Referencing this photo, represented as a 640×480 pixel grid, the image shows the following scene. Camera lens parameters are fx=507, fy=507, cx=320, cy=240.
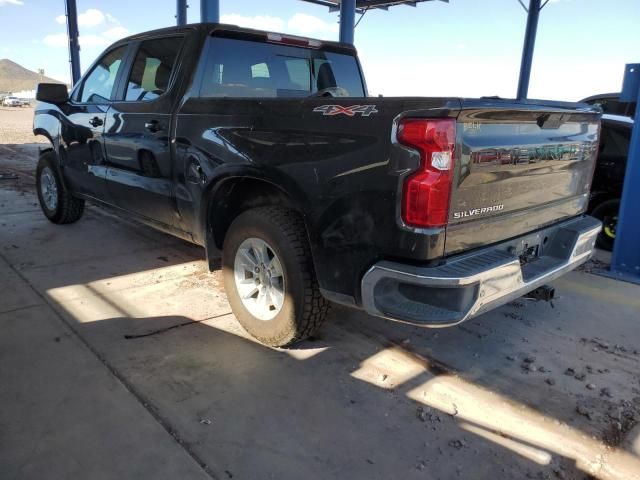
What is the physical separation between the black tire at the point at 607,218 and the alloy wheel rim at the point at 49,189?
6300mm

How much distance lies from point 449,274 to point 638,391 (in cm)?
161

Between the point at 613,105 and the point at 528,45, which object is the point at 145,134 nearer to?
the point at 613,105

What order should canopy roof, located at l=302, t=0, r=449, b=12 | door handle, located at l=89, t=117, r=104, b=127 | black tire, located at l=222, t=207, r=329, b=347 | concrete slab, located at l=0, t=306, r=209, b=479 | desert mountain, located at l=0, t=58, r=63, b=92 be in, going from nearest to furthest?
concrete slab, located at l=0, t=306, r=209, b=479 → black tire, located at l=222, t=207, r=329, b=347 → door handle, located at l=89, t=117, r=104, b=127 → canopy roof, located at l=302, t=0, r=449, b=12 → desert mountain, located at l=0, t=58, r=63, b=92

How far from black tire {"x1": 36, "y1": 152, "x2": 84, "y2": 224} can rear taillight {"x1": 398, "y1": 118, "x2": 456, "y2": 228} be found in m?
4.63

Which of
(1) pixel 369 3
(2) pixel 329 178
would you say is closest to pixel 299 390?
(2) pixel 329 178

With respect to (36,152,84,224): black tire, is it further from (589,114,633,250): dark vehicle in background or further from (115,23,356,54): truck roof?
(589,114,633,250): dark vehicle in background

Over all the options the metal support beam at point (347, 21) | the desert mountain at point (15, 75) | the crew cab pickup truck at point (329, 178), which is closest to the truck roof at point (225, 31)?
the crew cab pickup truck at point (329, 178)

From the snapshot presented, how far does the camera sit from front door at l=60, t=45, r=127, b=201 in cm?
455

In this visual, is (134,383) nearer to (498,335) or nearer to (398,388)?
(398,388)

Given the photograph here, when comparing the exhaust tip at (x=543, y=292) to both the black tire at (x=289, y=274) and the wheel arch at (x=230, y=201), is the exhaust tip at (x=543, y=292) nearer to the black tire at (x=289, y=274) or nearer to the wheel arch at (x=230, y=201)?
the black tire at (x=289, y=274)

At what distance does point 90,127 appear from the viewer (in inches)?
185

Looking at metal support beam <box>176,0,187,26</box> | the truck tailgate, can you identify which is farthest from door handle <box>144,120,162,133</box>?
metal support beam <box>176,0,187,26</box>

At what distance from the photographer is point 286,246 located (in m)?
2.94

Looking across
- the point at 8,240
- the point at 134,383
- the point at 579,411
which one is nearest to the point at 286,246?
the point at 134,383
